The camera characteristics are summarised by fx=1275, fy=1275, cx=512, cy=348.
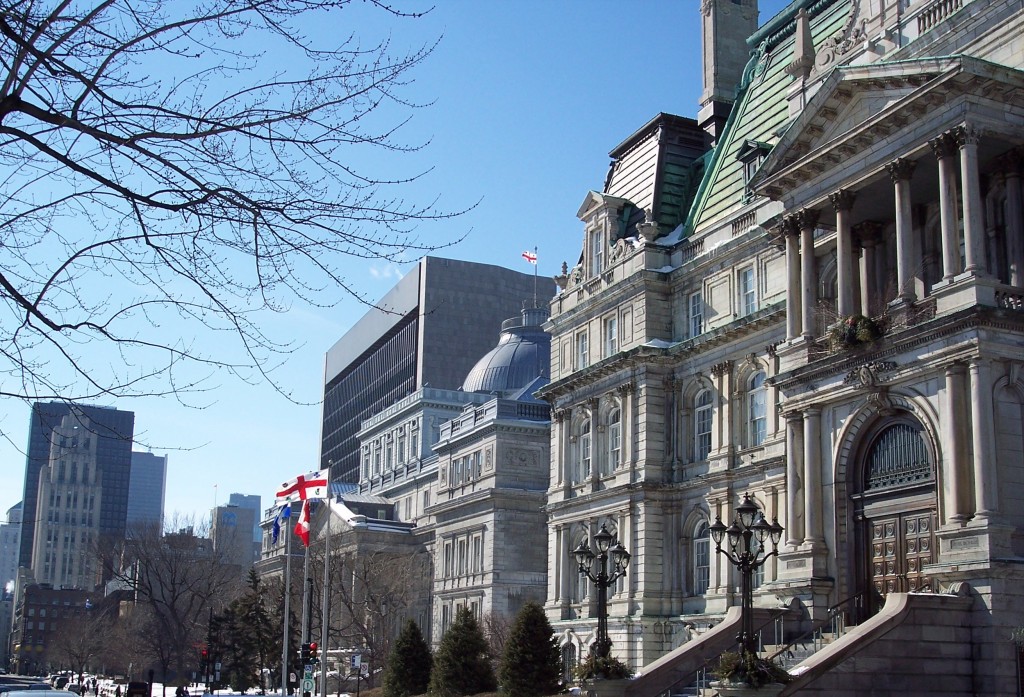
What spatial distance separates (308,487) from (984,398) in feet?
122

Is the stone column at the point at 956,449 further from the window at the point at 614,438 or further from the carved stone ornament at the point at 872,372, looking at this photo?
the window at the point at 614,438

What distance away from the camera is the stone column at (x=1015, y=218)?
1195 inches

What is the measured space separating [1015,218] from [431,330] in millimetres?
112723

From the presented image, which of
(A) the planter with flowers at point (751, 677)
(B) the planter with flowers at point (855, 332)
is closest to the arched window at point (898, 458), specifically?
(B) the planter with flowers at point (855, 332)

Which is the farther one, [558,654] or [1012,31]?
[558,654]

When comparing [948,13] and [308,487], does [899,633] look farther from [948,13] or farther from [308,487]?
[308,487]

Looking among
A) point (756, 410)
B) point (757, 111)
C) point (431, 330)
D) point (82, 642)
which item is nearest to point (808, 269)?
point (756, 410)

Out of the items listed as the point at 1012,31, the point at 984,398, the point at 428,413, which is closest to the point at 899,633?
the point at 984,398

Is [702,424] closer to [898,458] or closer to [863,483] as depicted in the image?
[863,483]

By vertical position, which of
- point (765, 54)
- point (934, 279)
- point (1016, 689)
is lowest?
point (1016, 689)

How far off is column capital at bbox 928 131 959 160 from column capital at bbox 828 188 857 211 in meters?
3.49

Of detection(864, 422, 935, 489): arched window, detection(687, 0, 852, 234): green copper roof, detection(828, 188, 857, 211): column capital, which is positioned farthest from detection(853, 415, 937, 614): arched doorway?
detection(687, 0, 852, 234): green copper roof

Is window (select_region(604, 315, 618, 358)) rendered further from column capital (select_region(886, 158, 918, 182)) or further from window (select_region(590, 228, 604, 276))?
column capital (select_region(886, 158, 918, 182))

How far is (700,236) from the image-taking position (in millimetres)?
50188
